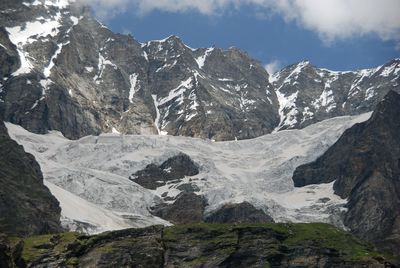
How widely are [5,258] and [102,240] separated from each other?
201 ft

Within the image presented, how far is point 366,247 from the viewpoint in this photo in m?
175

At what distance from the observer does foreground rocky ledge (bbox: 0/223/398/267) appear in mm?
166000

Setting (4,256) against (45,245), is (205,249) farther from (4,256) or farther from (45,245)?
(4,256)

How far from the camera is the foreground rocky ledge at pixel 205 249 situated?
545 feet

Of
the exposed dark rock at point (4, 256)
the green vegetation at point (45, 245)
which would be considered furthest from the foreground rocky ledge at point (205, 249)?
the exposed dark rock at point (4, 256)

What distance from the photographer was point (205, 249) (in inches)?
6762

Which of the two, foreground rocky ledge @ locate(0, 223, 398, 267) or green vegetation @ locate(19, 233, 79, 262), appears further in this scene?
foreground rocky ledge @ locate(0, 223, 398, 267)

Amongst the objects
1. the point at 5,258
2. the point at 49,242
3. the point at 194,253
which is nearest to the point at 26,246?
the point at 49,242

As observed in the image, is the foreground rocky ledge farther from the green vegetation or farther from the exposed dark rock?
the exposed dark rock

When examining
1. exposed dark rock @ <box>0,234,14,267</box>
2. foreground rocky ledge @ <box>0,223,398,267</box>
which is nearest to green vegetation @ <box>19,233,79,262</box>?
foreground rocky ledge @ <box>0,223,398,267</box>

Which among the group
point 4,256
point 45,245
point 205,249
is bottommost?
point 4,256

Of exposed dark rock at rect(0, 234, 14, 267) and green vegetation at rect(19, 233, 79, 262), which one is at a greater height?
green vegetation at rect(19, 233, 79, 262)

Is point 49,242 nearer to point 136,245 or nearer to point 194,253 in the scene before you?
point 136,245

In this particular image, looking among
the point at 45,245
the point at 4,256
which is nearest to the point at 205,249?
the point at 45,245
